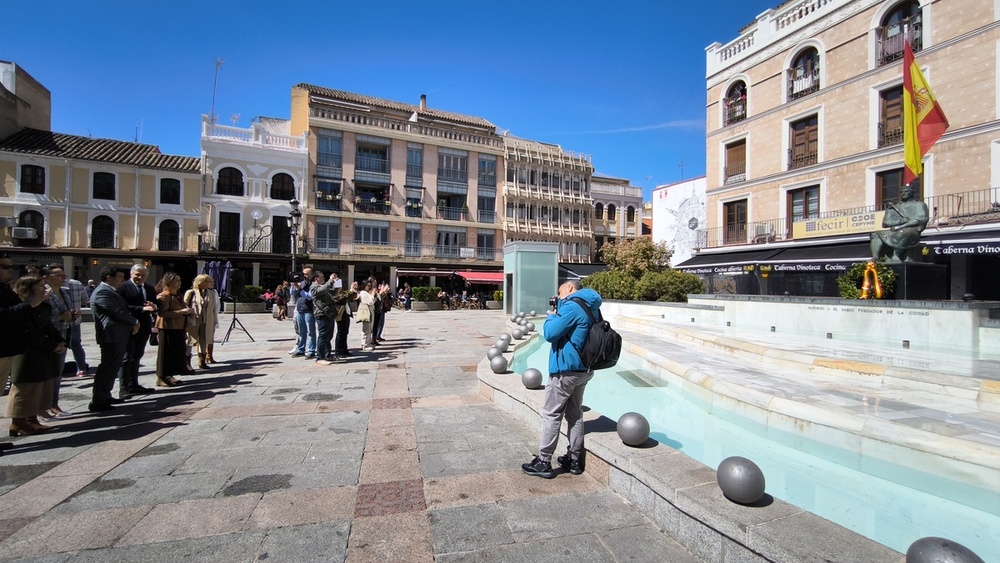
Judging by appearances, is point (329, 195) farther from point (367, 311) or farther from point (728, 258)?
point (728, 258)

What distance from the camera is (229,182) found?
1216 inches

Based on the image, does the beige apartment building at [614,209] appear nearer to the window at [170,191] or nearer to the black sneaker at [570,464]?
the window at [170,191]

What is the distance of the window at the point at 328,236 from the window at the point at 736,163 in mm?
25838

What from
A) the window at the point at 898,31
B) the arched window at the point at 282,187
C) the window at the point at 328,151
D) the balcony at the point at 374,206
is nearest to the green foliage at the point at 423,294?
the balcony at the point at 374,206

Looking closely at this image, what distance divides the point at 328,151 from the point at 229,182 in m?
6.93

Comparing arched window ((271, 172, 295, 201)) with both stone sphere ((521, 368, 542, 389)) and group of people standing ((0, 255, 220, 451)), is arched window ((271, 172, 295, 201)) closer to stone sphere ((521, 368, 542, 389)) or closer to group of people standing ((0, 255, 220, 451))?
group of people standing ((0, 255, 220, 451))

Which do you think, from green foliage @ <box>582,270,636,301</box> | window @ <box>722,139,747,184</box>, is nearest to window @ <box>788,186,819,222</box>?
window @ <box>722,139,747,184</box>

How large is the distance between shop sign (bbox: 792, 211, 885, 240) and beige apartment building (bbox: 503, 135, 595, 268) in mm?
21129

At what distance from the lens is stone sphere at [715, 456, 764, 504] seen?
103 inches

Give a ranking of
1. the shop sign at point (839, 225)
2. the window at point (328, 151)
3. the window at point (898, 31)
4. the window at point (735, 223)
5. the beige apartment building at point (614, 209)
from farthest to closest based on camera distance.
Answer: the beige apartment building at point (614, 209)
the window at point (328, 151)
the window at point (735, 223)
the shop sign at point (839, 225)
the window at point (898, 31)

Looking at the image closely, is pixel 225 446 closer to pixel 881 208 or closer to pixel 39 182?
pixel 881 208

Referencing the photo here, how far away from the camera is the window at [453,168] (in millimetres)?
38250

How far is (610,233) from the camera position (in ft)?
145

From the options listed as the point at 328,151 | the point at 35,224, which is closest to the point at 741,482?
the point at 328,151
